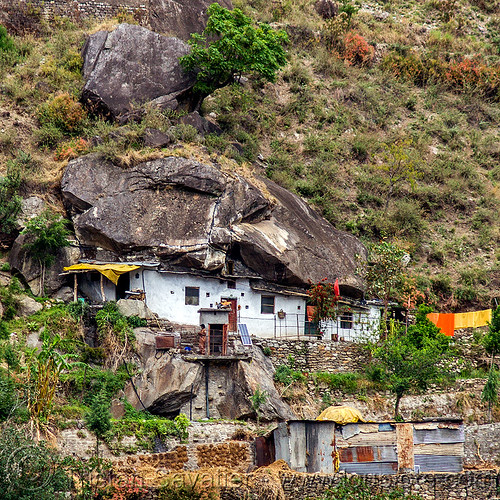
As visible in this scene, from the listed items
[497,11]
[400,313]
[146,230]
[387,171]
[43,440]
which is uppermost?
[497,11]

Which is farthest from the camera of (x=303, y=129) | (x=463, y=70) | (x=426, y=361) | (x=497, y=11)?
(x=497, y=11)

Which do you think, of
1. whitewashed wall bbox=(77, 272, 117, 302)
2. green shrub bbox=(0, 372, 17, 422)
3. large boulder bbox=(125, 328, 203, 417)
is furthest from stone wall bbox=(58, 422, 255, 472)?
whitewashed wall bbox=(77, 272, 117, 302)

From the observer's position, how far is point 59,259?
122 ft

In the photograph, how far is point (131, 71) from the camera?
149 feet

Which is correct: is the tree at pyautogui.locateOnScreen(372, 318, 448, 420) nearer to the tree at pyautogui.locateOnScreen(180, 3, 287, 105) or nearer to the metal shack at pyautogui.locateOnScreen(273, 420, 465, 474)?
the metal shack at pyautogui.locateOnScreen(273, 420, 465, 474)

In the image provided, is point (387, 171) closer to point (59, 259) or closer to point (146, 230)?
point (146, 230)

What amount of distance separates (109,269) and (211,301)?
15.7ft

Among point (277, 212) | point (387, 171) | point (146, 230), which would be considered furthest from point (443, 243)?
point (146, 230)

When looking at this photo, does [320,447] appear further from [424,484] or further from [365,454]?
[424,484]

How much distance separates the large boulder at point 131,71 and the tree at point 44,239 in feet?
31.2

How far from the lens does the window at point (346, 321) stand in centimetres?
3925

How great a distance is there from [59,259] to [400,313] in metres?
16.6

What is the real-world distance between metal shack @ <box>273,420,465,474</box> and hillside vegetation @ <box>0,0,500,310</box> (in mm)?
16844

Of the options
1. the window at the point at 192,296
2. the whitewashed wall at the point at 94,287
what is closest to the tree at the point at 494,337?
the window at the point at 192,296
